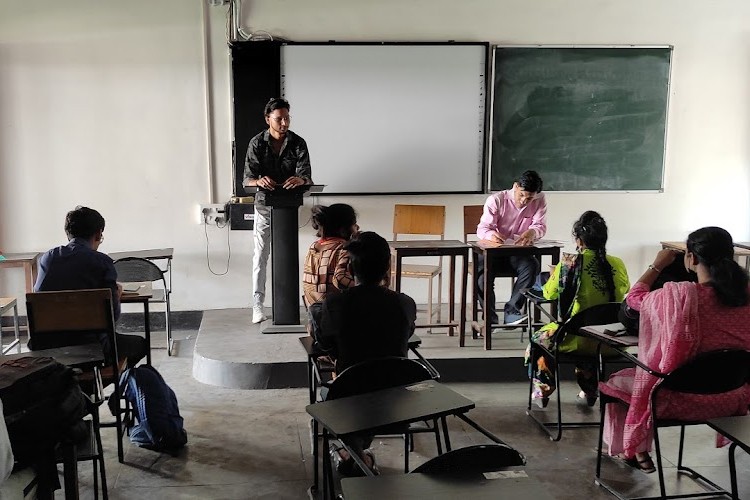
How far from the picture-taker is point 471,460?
1779 mm

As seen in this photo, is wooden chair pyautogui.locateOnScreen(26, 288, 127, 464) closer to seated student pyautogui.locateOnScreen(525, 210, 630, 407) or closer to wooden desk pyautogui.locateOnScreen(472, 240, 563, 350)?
seated student pyautogui.locateOnScreen(525, 210, 630, 407)

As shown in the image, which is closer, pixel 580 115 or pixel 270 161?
pixel 270 161

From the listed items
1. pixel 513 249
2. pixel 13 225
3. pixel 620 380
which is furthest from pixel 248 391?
pixel 13 225

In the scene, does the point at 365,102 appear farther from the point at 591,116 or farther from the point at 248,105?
the point at 591,116

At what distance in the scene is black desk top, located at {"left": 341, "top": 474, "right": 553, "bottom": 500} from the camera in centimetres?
163

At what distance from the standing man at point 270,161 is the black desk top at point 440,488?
3.20 meters

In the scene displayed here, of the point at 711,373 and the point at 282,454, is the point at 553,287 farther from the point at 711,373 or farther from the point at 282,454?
the point at 282,454

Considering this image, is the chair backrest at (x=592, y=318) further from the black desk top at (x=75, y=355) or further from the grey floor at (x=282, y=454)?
the black desk top at (x=75, y=355)

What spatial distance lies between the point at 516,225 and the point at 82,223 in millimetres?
3042

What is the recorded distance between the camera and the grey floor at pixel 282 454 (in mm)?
3080

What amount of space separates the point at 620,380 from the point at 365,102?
341 centimetres

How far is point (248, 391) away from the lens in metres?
4.32

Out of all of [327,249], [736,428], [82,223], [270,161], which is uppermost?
[270,161]

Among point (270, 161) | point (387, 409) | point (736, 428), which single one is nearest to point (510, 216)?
point (270, 161)
